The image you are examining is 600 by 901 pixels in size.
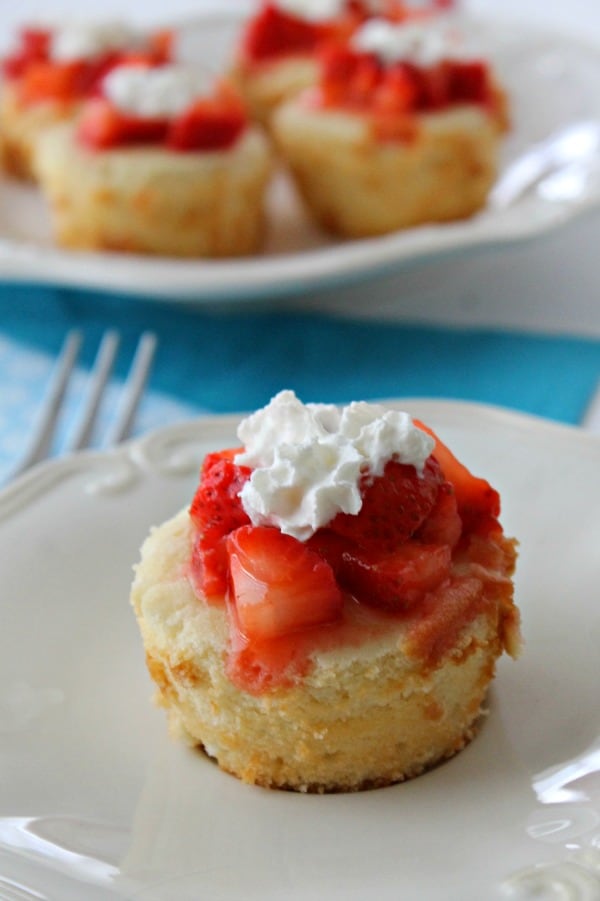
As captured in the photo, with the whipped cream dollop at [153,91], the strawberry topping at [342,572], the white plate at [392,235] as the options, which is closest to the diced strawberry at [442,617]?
the strawberry topping at [342,572]

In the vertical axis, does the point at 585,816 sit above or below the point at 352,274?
below

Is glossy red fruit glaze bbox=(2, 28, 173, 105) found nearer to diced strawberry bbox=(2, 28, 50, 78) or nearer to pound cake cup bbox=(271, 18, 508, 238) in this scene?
diced strawberry bbox=(2, 28, 50, 78)

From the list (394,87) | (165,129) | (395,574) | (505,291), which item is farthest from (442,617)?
(394,87)

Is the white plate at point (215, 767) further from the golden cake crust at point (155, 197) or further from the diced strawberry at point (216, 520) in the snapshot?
the golden cake crust at point (155, 197)

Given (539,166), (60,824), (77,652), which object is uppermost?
(539,166)

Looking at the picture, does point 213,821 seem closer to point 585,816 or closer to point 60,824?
point 60,824

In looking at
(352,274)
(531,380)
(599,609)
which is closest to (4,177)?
(352,274)

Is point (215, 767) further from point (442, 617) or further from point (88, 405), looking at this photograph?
point (88, 405)
